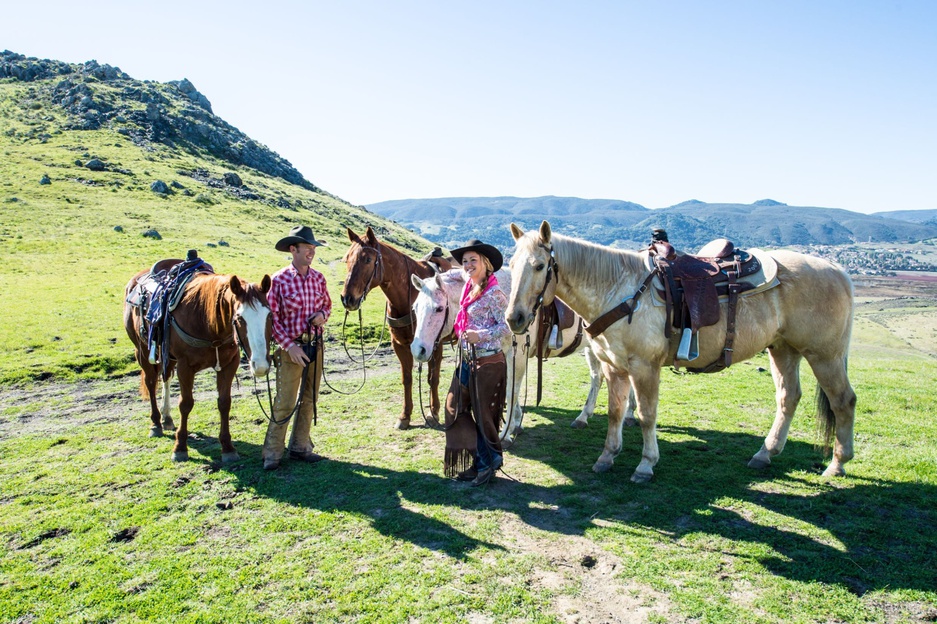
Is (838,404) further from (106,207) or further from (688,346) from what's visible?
(106,207)

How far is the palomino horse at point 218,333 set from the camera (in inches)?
214

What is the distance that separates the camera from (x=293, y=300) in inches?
235

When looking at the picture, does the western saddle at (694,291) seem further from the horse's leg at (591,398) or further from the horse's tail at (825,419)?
the horse's leg at (591,398)

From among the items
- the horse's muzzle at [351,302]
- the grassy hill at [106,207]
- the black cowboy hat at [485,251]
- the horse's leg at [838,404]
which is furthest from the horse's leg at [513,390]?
the grassy hill at [106,207]

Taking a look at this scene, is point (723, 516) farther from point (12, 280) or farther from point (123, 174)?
point (123, 174)

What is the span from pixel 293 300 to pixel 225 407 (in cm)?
171

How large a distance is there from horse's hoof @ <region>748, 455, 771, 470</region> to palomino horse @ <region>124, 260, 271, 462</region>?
5.77 m

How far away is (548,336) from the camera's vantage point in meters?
7.37

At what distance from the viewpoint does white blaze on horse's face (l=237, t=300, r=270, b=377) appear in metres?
5.32

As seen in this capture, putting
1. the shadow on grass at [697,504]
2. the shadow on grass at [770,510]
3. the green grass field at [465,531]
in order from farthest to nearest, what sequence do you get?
the shadow on grass at [697,504]
the shadow on grass at [770,510]
the green grass field at [465,531]

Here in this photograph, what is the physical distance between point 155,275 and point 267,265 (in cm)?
2484

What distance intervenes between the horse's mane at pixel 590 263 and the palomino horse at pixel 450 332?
87 centimetres

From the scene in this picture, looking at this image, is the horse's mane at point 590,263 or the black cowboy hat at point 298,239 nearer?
the horse's mane at point 590,263

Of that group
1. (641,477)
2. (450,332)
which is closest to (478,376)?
(450,332)
